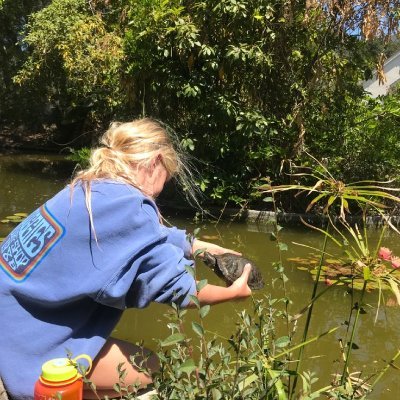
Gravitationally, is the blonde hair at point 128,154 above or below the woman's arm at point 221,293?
above

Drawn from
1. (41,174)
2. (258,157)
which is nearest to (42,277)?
(258,157)

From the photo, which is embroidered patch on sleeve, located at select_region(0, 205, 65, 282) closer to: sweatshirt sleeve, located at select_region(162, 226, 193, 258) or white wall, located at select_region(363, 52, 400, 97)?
sweatshirt sleeve, located at select_region(162, 226, 193, 258)

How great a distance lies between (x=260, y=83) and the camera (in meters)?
7.94

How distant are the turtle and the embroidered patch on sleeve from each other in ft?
2.71

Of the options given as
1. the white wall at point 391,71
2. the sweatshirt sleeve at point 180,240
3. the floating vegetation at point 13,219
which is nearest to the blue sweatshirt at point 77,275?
the sweatshirt sleeve at point 180,240

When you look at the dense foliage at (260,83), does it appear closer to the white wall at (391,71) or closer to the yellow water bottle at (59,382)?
the yellow water bottle at (59,382)

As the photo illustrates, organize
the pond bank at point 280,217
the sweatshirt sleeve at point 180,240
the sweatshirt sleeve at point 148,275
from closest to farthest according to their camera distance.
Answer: the sweatshirt sleeve at point 148,275
the sweatshirt sleeve at point 180,240
the pond bank at point 280,217

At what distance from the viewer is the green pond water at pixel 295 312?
3.33 m

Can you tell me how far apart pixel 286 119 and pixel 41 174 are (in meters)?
6.63

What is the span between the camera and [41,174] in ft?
40.3

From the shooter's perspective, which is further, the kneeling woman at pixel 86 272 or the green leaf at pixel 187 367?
the kneeling woman at pixel 86 272

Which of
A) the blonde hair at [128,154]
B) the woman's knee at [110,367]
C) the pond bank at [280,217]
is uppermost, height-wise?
the blonde hair at [128,154]

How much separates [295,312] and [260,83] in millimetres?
4643

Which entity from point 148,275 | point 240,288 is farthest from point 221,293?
point 148,275
